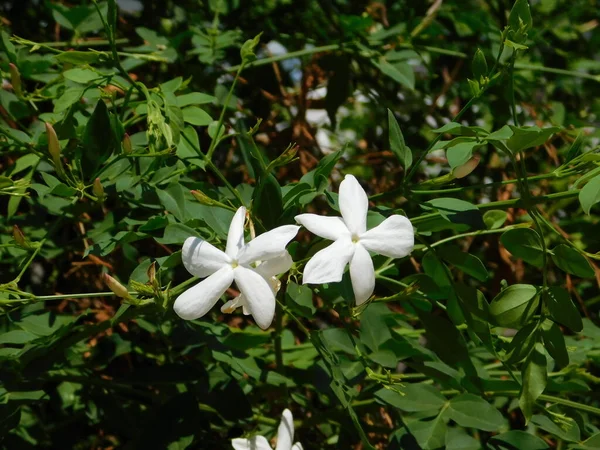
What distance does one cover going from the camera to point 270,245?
2.46 ft

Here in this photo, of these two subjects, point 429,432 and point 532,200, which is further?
point 429,432

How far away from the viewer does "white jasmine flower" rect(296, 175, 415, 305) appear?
0.75 m

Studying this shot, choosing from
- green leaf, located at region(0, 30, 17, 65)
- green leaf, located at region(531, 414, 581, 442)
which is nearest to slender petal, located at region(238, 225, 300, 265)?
green leaf, located at region(531, 414, 581, 442)

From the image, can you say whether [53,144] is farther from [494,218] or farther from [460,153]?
[494,218]

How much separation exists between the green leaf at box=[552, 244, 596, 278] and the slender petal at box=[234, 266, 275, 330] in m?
0.34

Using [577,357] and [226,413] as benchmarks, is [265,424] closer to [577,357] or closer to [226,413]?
[226,413]

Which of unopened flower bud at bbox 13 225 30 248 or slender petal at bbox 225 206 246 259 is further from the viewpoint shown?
unopened flower bud at bbox 13 225 30 248

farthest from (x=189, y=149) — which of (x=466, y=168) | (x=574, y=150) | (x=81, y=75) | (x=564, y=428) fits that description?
(x=564, y=428)

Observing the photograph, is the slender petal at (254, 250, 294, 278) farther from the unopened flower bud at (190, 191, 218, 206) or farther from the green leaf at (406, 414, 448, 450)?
the green leaf at (406, 414, 448, 450)

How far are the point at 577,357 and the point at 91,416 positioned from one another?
761 mm

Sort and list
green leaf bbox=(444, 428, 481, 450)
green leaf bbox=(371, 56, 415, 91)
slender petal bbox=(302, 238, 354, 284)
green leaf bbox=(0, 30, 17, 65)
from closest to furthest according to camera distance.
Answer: slender petal bbox=(302, 238, 354, 284) < green leaf bbox=(444, 428, 481, 450) < green leaf bbox=(0, 30, 17, 65) < green leaf bbox=(371, 56, 415, 91)

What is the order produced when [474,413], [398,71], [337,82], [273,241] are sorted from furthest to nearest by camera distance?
[337,82] → [398,71] → [474,413] → [273,241]

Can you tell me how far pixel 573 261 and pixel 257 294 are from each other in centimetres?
37

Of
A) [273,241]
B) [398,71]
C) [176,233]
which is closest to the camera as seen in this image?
[273,241]
